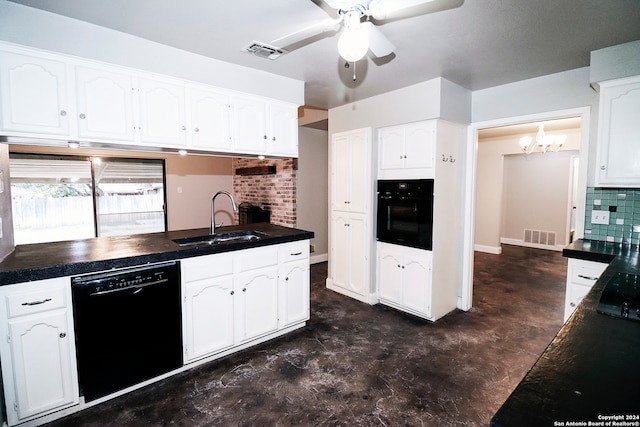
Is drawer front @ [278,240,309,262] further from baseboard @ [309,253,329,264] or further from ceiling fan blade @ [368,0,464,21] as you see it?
baseboard @ [309,253,329,264]

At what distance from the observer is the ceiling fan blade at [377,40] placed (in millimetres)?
1630

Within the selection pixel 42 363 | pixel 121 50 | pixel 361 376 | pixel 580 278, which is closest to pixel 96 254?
pixel 42 363

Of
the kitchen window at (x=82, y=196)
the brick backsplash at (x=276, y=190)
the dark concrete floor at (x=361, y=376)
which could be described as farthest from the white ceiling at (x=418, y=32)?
the kitchen window at (x=82, y=196)

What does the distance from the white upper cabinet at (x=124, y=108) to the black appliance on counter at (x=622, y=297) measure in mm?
2668

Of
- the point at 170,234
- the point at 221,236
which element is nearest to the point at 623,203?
the point at 221,236

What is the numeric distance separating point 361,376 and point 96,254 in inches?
83.7

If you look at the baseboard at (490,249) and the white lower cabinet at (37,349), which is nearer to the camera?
the white lower cabinet at (37,349)

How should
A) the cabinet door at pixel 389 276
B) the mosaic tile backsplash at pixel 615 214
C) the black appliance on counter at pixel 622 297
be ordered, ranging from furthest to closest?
the cabinet door at pixel 389 276, the mosaic tile backsplash at pixel 615 214, the black appliance on counter at pixel 622 297

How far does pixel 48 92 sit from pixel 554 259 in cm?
764

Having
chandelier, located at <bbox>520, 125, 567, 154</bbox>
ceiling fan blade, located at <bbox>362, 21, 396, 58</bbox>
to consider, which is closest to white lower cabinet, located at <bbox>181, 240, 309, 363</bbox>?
ceiling fan blade, located at <bbox>362, 21, 396, 58</bbox>

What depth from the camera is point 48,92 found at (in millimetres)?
1995

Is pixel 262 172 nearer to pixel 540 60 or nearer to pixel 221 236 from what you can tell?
pixel 221 236

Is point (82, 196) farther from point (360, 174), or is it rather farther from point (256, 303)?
point (360, 174)

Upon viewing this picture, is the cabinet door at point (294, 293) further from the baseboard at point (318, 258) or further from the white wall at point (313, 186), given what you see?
the baseboard at point (318, 258)
